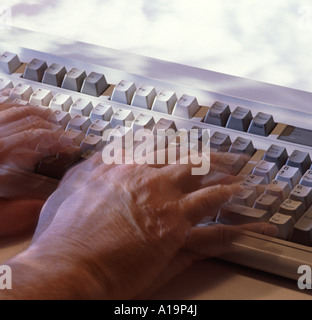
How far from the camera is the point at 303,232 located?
23.9 inches

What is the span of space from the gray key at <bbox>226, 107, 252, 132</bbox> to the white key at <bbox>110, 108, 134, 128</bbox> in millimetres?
126

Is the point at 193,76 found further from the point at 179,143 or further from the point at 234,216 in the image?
the point at 234,216

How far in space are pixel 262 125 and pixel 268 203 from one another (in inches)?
5.2

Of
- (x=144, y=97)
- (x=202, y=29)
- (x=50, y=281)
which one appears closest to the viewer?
(x=50, y=281)

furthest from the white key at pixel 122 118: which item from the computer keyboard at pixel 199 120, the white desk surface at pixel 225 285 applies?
the white desk surface at pixel 225 285

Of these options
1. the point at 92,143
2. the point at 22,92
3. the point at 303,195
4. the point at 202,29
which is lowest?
the point at 303,195

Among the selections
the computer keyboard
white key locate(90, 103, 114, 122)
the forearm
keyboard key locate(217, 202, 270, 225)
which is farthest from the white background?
the forearm

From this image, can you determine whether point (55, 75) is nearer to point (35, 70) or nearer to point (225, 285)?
point (35, 70)

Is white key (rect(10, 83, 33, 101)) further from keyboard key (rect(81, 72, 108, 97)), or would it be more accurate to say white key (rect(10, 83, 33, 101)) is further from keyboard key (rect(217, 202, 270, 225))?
keyboard key (rect(217, 202, 270, 225))

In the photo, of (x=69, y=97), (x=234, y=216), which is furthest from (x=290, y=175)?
(x=69, y=97)

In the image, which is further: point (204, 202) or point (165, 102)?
point (165, 102)

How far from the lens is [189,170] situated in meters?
0.67

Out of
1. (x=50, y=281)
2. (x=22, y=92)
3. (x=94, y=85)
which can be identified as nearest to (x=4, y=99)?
(x=22, y=92)

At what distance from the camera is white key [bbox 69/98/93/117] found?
79 cm
